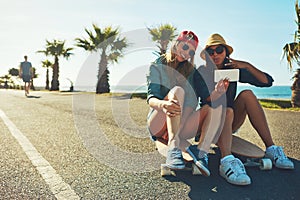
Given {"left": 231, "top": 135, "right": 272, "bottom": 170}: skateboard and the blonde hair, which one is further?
the blonde hair

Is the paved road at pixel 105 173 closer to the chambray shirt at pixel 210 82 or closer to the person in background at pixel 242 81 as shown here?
the person in background at pixel 242 81

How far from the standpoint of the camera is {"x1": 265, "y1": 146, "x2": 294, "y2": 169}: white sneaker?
2.46 metres

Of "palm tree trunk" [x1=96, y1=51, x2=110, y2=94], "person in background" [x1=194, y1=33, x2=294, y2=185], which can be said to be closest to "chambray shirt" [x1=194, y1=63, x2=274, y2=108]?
"person in background" [x1=194, y1=33, x2=294, y2=185]

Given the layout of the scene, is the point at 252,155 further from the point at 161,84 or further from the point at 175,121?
the point at 161,84

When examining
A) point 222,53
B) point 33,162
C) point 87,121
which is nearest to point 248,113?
point 222,53

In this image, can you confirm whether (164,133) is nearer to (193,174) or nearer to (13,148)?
(193,174)

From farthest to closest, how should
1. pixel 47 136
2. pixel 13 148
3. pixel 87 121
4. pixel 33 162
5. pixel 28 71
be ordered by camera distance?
pixel 28 71
pixel 87 121
pixel 47 136
pixel 13 148
pixel 33 162

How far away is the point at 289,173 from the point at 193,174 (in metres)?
0.78

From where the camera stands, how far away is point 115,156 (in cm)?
285

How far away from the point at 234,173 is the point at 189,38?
48.4 inches

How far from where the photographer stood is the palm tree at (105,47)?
18.9m

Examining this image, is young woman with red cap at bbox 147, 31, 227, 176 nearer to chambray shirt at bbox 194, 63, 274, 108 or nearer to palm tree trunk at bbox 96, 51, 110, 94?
chambray shirt at bbox 194, 63, 274, 108

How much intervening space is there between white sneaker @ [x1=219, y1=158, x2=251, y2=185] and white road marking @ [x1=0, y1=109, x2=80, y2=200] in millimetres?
1077

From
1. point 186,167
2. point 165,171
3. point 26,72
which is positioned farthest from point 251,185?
point 26,72
